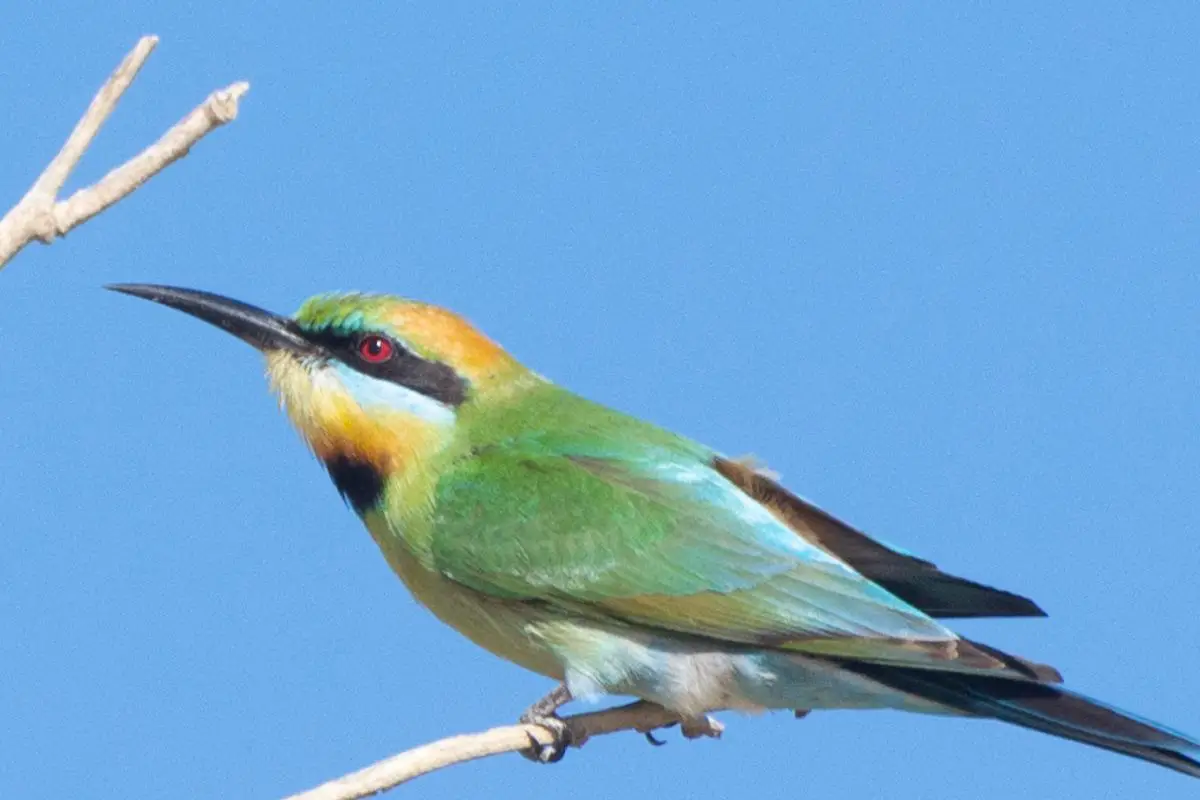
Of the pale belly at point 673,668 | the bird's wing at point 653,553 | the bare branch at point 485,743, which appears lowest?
the bare branch at point 485,743

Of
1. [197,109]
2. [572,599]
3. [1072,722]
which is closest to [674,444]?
[572,599]

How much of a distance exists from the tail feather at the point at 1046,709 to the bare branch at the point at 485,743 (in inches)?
16.9

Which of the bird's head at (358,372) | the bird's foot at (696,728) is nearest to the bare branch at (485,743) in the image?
the bird's foot at (696,728)

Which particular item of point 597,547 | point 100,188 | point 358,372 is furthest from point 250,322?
point 100,188

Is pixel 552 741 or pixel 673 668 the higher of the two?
pixel 673 668

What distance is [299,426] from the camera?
156 inches

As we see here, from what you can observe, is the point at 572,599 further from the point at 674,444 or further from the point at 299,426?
the point at 299,426

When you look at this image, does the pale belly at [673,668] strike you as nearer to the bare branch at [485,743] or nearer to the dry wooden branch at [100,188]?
the bare branch at [485,743]

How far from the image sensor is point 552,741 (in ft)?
11.6

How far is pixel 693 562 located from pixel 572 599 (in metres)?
0.26

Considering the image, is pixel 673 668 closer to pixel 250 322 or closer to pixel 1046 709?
pixel 1046 709

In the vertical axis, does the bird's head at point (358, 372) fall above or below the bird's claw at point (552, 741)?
above

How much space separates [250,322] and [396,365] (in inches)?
12.9

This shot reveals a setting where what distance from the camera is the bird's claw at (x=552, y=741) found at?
3543 millimetres
